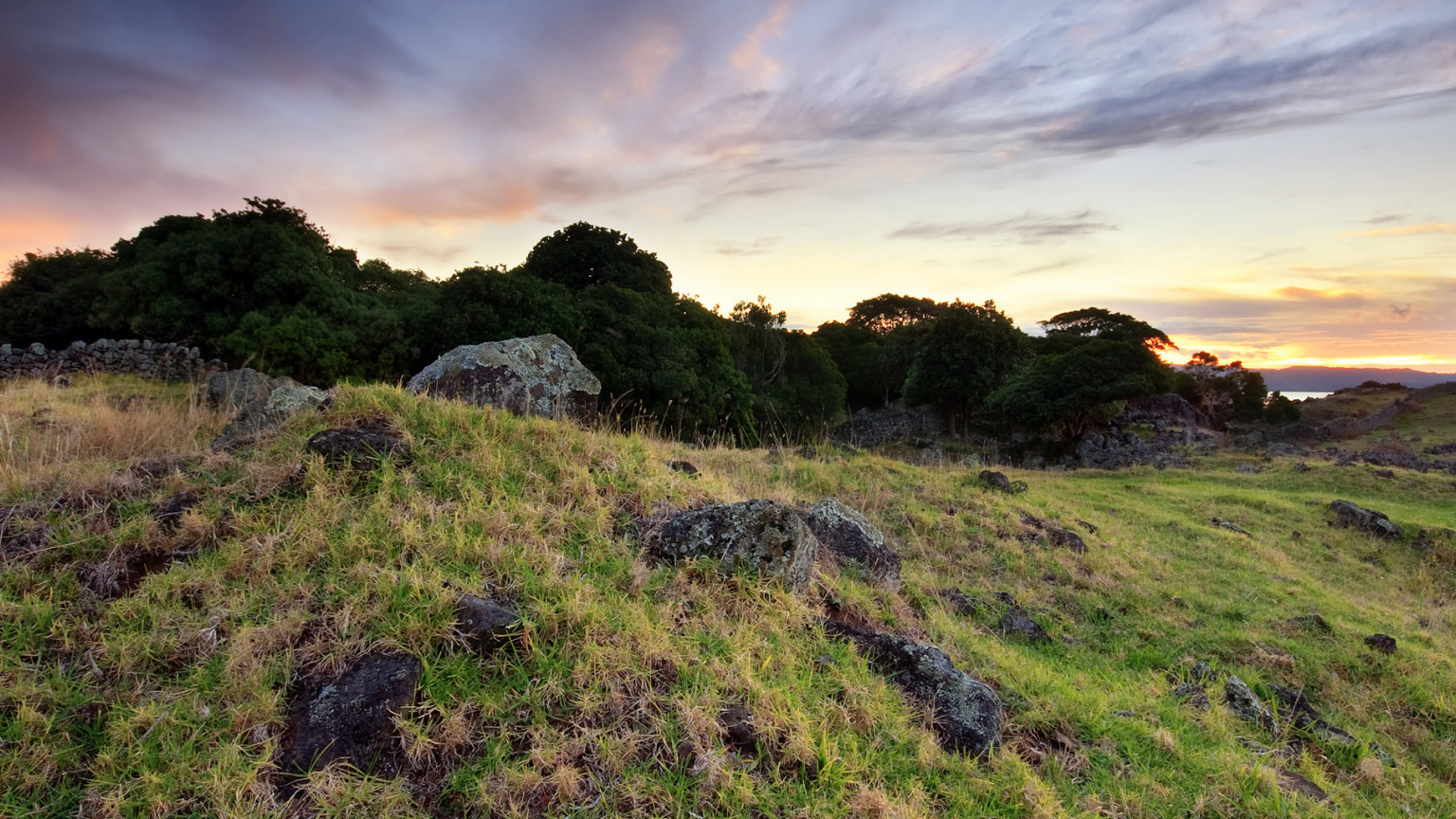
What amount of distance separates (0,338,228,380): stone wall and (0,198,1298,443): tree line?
0.77 metres

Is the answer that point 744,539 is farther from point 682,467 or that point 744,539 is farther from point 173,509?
point 173,509

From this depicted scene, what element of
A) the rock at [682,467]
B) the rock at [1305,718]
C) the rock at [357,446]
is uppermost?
the rock at [357,446]

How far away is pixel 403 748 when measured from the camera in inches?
103

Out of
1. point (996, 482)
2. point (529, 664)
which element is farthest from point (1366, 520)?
point (529, 664)

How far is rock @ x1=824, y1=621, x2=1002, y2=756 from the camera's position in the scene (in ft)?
11.1

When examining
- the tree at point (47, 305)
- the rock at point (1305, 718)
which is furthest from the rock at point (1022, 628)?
the tree at point (47, 305)

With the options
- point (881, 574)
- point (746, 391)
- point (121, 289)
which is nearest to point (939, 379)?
point (746, 391)

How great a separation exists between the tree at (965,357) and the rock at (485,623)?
1381 inches

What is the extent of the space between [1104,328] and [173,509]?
54.6 meters

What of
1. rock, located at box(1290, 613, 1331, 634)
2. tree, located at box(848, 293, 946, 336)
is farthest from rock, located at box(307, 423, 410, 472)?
tree, located at box(848, 293, 946, 336)

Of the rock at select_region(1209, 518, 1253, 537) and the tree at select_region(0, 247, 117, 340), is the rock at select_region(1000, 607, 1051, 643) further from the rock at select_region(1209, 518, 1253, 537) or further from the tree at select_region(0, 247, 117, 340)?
the tree at select_region(0, 247, 117, 340)

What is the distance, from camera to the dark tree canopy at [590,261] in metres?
22.0

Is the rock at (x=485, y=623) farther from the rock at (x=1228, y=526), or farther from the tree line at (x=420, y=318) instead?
the rock at (x=1228, y=526)

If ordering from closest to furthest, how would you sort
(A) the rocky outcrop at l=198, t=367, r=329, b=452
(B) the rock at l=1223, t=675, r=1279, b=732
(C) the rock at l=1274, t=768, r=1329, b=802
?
(C) the rock at l=1274, t=768, r=1329, b=802
(B) the rock at l=1223, t=675, r=1279, b=732
(A) the rocky outcrop at l=198, t=367, r=329, b=452
